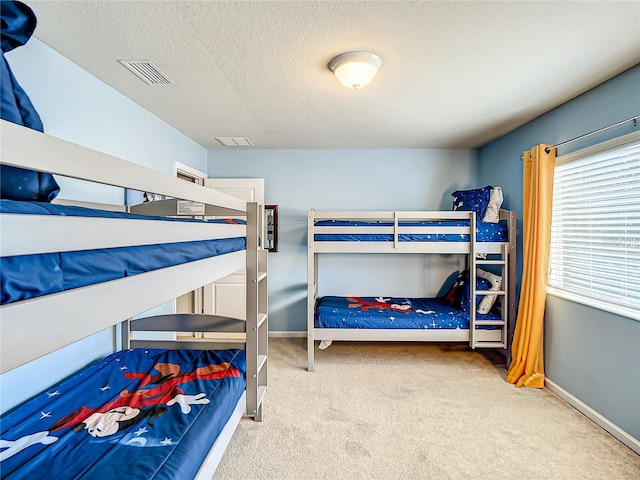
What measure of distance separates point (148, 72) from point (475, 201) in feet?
10.1

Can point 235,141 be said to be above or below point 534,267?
above

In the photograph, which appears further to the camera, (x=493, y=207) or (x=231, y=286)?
(x=231, y=286)

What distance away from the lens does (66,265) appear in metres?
0.75

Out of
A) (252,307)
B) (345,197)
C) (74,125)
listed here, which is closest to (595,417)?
(252,307)

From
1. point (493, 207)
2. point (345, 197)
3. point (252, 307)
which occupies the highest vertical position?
point (345, 197)

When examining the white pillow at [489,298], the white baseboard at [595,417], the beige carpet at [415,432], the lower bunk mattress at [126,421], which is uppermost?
the white pillow at [489,298]

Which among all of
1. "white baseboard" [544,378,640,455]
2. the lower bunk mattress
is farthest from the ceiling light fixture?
"white baseboard" [544,378,640,455]

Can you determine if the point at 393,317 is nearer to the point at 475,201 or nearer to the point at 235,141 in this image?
the point at 475,201

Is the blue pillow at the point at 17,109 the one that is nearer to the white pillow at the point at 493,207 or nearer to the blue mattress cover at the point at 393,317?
the blue mattress cover at the point at 393,317

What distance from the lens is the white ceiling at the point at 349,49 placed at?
1494 millimetres

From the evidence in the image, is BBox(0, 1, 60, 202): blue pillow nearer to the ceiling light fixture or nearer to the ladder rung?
the ceiling light fixture

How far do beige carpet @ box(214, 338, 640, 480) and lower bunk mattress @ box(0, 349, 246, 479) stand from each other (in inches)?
20.5

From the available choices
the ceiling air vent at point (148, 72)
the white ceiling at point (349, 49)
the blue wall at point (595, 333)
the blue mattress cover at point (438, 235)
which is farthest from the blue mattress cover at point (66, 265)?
the blue wall at point (595, 333)

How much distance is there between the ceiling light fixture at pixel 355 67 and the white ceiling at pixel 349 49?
5 cm
